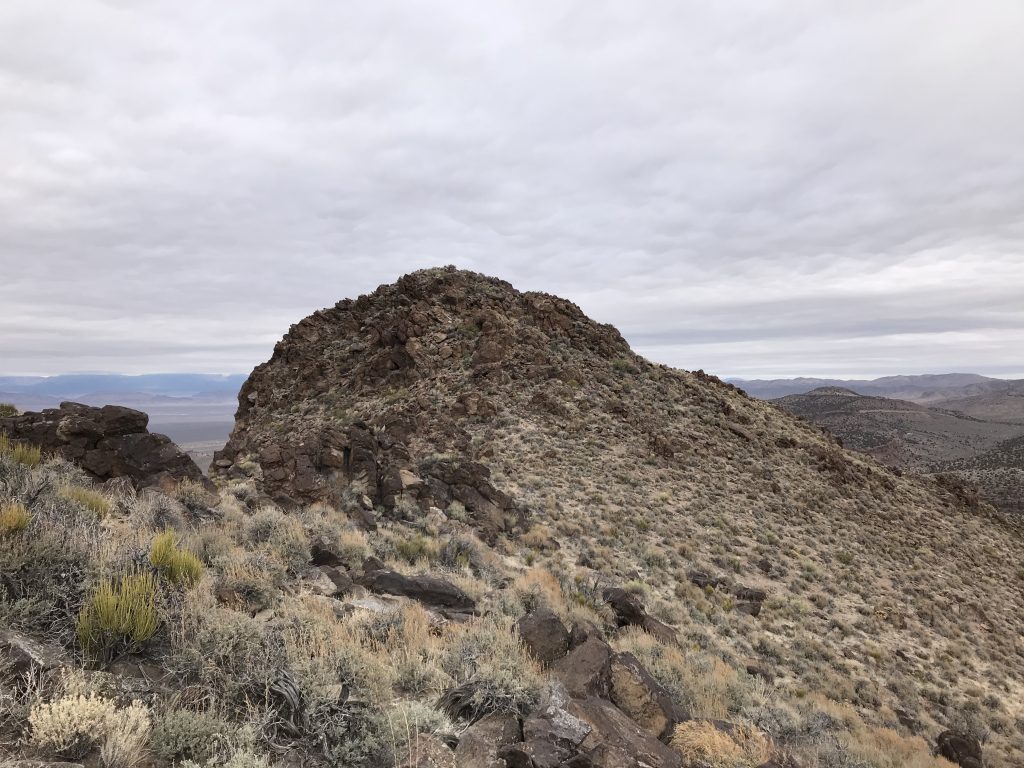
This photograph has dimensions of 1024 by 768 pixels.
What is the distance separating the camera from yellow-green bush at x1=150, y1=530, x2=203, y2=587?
Result: 17.0 ft

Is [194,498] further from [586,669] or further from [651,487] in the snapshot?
[651,487]

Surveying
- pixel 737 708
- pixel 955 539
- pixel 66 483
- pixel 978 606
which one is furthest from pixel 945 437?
pixel 66 483

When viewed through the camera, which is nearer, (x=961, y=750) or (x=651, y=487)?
(x=961, y=750)

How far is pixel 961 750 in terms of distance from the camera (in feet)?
30.2

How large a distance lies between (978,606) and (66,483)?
2429cm

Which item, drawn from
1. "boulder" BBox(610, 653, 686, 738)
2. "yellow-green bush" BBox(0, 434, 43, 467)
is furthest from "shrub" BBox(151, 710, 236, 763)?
"yellow-green bush" BBox(0, 434, 43, 467)

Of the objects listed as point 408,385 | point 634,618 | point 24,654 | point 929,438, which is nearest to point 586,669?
point 634,618

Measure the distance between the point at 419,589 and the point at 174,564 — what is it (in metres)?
3.57

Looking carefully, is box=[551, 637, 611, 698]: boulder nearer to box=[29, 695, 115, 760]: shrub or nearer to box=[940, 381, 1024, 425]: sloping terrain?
box=[29, 695, 115, 760]: shrub

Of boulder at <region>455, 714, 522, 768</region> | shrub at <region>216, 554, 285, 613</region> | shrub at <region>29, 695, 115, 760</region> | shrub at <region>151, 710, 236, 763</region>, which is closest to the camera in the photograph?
shrub at <region>29, 695, 115, 760</region>

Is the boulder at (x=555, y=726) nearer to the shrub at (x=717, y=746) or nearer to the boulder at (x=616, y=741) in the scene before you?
the boulder at (x=616, y=741)

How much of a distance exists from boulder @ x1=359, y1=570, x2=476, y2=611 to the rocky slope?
4.64 m

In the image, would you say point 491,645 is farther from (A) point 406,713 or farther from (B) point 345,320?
(B) point 345,320

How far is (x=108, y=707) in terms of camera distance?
3230 millimetres
